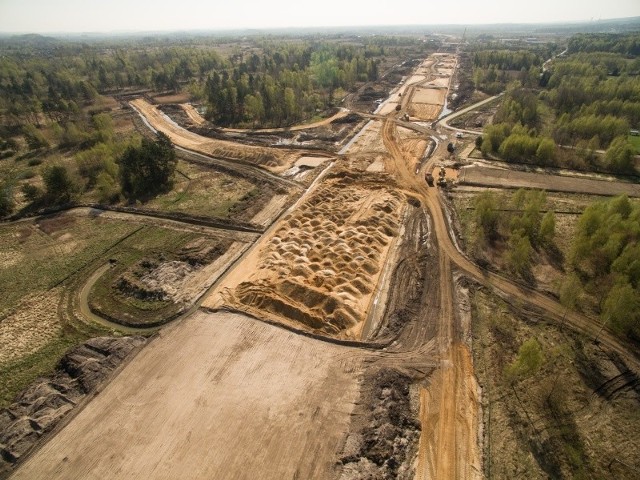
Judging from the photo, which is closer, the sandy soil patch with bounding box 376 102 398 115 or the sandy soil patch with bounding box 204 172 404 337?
the sandy soil patch with bounding box 204 172 404 337

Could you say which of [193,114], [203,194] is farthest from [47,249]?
[193,114]

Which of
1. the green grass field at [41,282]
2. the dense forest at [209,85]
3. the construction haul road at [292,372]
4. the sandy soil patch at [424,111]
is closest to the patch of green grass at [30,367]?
the green grass field at [41,282]

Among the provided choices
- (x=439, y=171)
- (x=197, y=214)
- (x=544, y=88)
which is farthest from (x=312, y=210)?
(x=544, y=88)

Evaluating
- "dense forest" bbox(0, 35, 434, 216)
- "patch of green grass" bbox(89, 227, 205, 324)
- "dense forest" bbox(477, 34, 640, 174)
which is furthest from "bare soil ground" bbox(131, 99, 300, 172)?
"dense forest" bbox(477, 34, 640, 174)

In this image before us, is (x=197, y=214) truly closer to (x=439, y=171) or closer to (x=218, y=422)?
(x=218, y=422)

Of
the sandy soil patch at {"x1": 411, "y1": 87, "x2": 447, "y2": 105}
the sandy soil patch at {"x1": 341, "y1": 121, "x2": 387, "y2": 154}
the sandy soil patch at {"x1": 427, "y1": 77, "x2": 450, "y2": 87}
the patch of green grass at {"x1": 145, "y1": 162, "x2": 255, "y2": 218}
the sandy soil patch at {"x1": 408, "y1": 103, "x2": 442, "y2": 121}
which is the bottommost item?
the patch of green grass at {"x1": 145, "y1": 162, "x2": 255, "y2": 218}

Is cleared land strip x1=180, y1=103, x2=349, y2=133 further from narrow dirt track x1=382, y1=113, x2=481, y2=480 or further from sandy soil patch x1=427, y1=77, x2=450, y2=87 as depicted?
narrow dirt track x1=382, y1=113, x2=481, y2=480
